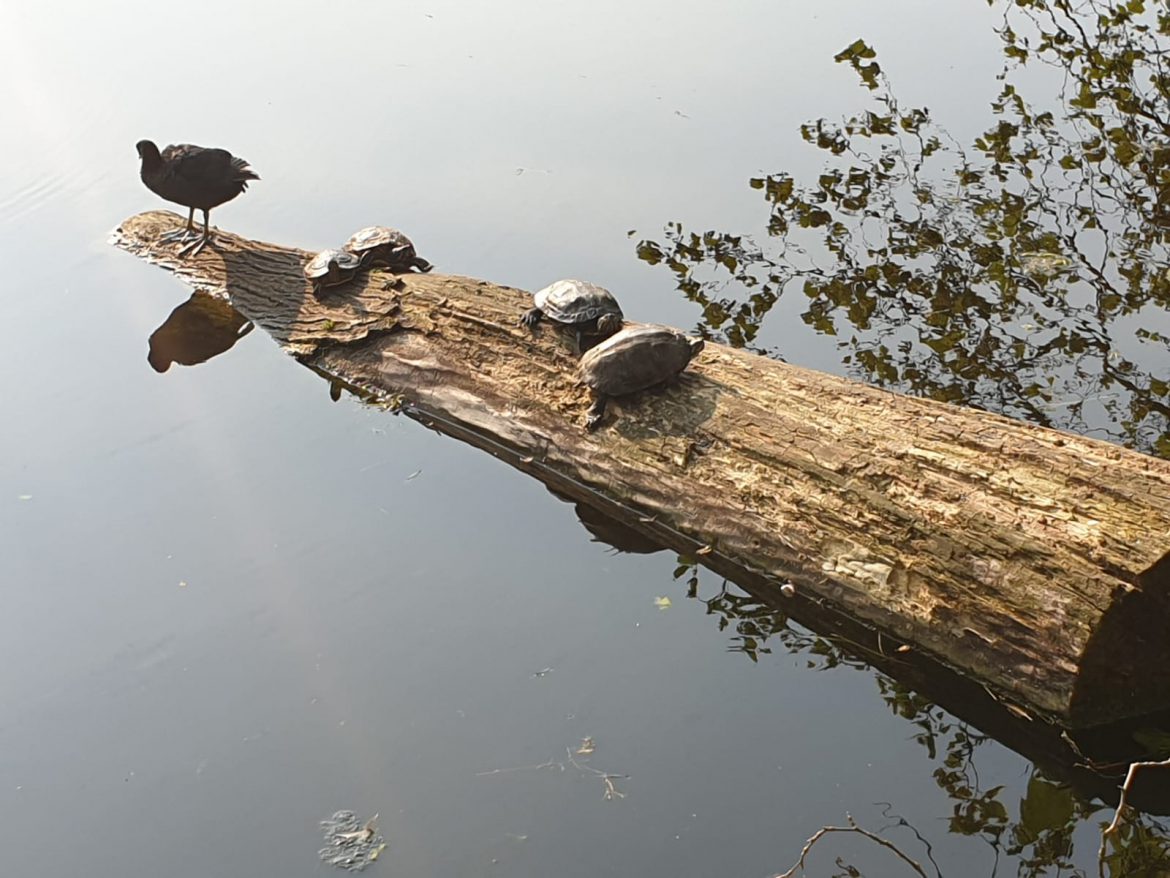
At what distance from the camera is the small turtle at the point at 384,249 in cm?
593

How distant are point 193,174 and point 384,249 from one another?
3.74 ft

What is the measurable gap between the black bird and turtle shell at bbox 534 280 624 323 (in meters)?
2.15

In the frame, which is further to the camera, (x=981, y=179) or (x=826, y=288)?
(x=981, y=179)

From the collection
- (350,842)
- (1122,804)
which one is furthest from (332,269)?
(1122,804)

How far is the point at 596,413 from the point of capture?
15.2ft

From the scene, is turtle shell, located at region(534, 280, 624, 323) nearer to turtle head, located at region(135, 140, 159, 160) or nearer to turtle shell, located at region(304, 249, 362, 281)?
turtle shell, located at region(304, 249, 362, 281)

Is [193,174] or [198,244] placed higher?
[193,174]

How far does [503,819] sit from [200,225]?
490cm

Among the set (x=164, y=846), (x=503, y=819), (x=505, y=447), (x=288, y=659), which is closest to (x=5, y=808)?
(x=164, y=846)

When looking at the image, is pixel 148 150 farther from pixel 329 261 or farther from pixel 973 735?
pixel 973 735

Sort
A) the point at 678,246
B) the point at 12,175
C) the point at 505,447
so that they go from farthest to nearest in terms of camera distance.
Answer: the point at 12,175
the point at 678,246
the point at 505,447

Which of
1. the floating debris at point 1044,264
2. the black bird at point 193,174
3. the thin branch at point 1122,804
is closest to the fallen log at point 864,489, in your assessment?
the thin branch at point 1122,804

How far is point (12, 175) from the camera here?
8320mm

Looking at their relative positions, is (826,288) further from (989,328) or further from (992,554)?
(992,554)
